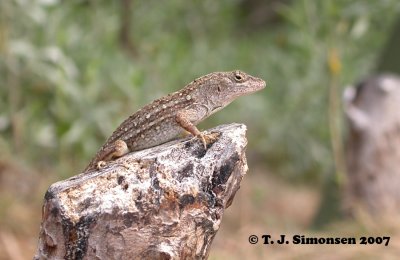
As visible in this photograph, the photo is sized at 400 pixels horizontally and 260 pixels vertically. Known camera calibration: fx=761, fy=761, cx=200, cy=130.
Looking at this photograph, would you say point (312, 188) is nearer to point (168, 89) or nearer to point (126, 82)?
point (168, 89)

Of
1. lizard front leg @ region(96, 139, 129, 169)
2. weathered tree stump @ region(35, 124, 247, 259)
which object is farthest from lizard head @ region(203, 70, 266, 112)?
weathered tree stump @ region(35, 124, 247, 259)

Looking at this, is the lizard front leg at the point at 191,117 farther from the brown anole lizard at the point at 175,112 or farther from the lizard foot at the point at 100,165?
the lizard foot at the point at 100,165

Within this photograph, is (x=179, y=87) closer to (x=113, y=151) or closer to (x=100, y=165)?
(x=113, y=151)

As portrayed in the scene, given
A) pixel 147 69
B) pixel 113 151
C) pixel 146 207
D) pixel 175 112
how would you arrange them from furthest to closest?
1. pixel 147 69
2. pixel 175 112
3. pixel 113 151
4. pixel 146 207

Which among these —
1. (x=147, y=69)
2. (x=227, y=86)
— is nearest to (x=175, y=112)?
(x=227, y=86)

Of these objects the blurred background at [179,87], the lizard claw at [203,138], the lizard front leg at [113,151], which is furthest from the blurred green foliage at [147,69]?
the lizard claw at [203,138]

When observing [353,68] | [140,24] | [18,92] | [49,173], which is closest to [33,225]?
[49,173]
